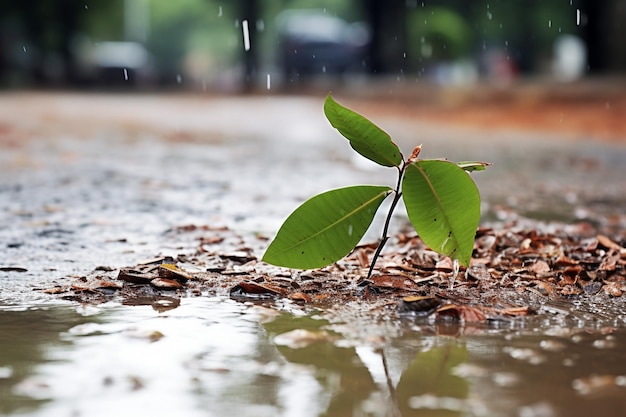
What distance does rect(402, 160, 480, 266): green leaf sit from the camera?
215 centimetres

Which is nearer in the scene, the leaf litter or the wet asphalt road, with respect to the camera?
the leaf litter

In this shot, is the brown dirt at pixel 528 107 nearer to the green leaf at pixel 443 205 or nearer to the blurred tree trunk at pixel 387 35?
the green leaf at pixel 443 205

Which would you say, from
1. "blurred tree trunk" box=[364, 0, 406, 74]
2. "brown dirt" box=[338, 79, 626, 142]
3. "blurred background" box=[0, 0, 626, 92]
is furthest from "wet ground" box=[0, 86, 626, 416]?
"blurred tree trunk" box=[364, 0, 406, 74]

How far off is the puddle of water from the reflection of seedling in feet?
0.64

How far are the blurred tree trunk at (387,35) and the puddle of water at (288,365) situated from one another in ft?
73.3

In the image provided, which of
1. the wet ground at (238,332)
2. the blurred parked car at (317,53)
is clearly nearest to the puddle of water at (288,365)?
the wet ground at (238,332)

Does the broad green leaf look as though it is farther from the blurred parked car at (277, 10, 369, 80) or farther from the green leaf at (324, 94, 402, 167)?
the blurred parked car at (277, 10, 369, 80)

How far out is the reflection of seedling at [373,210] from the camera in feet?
7.06

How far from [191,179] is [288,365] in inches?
142

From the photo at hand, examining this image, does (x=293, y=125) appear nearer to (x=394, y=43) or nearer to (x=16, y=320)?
(x=16, y=320)

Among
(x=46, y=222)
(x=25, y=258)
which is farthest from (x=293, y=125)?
(x=25, y=258)

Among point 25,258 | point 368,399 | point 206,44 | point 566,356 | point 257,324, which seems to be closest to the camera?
point 368,399

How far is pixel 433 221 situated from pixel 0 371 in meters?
1.09

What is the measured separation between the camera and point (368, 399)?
1.47m
